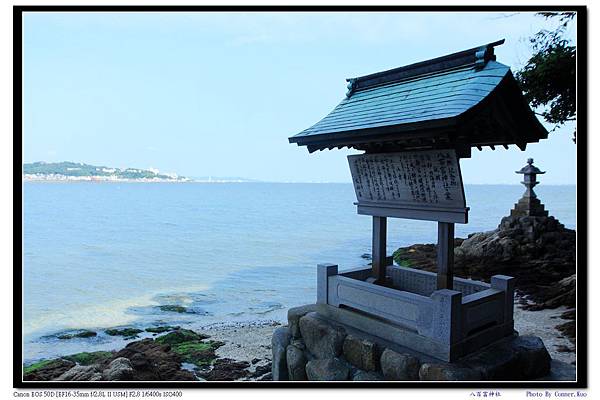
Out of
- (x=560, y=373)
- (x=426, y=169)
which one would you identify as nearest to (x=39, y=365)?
(x=426, y=169)

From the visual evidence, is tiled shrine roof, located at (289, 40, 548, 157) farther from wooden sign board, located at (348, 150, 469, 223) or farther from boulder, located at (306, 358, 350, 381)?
boulder, located at (306, 358, 350, 381)

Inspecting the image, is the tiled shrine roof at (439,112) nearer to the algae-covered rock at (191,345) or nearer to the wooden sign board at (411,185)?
the wooden sign board at (411,185)

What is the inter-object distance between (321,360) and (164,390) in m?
2.22

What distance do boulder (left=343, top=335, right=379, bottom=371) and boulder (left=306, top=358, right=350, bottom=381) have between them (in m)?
0.15

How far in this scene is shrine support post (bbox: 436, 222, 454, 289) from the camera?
5.29 m

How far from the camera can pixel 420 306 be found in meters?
4.91

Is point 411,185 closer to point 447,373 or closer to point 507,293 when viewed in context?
point 507,293

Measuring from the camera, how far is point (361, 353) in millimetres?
5238

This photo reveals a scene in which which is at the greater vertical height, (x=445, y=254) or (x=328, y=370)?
(x=445, y=254)

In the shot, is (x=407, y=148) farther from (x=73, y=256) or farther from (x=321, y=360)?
(x=73, y=256)

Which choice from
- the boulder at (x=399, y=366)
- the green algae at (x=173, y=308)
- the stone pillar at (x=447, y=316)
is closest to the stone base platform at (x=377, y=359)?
the boulder at (x=399, y=366)

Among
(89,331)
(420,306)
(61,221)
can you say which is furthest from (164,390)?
(61,221)

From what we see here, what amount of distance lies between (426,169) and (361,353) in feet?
8.68

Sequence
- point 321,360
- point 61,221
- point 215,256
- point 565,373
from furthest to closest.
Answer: point 61,221
point 215,256
point 321,360
point 565,373
